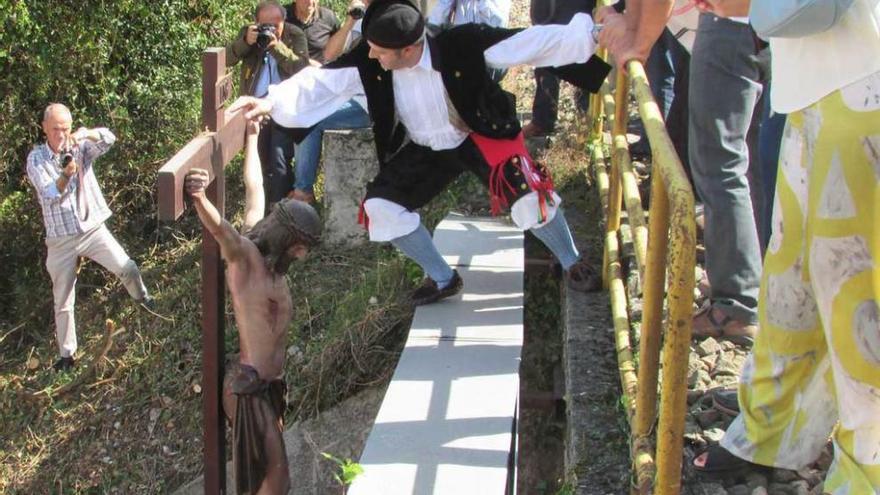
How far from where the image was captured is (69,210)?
6801 mm

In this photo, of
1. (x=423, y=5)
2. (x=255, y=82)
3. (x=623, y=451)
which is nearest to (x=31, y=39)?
(x=255, y=82)

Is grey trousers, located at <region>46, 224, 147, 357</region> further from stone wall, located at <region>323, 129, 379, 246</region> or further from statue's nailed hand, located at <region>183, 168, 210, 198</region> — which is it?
statue's nailed hand, located at <region>183, 168, 210, 198</region>

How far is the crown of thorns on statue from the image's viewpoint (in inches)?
142

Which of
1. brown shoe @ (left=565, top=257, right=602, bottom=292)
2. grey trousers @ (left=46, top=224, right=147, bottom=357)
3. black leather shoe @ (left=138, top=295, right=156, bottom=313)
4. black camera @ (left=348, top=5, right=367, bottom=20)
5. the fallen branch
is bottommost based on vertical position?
the fallen branch

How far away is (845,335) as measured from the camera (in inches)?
93.0

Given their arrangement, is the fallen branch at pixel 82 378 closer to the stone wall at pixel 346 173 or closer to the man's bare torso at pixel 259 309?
the stone wall at pixel 346 173

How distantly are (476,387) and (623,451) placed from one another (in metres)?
0.75

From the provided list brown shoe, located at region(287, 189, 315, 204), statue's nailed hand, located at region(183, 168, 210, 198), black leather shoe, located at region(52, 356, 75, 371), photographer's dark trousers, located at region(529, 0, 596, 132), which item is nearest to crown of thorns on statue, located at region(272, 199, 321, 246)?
statue's nailed hand, located at region(183, 168, 210, 198)

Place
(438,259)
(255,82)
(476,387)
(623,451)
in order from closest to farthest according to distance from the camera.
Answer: (623,451) → (476,387) → (438,259) → (255,82)

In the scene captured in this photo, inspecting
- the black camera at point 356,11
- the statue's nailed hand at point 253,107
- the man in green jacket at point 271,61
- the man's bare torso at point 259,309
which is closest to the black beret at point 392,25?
the statue's nailed hand at point 253,107

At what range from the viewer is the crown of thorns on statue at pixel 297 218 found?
11.8ft

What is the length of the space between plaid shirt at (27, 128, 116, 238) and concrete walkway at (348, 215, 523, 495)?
2.73 meters

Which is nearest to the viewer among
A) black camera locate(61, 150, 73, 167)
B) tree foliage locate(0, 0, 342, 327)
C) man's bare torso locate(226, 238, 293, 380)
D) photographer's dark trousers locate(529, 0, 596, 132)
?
man's bare torso locate(226, 238, 293, 380)

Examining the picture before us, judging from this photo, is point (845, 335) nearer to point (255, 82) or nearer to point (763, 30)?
point (763, 30)
